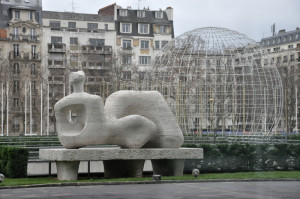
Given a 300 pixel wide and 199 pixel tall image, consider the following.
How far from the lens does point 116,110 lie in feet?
83.5

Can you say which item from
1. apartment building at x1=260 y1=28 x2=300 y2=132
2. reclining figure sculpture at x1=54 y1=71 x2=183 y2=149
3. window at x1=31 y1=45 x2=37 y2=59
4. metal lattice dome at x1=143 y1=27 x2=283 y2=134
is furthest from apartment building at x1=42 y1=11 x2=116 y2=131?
reclining figure sculpture at x1=54 y1=71 x2=183 y2=149

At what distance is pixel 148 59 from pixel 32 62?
15.5 metres

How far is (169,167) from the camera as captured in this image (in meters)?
26.1

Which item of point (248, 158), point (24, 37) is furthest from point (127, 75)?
point (248, 158)

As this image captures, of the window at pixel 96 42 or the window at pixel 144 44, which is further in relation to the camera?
the window at pixel 144 44

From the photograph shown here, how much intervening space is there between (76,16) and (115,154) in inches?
2367

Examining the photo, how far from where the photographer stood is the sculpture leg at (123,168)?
2553cm

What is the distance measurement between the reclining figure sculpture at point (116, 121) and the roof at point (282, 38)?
7228cm

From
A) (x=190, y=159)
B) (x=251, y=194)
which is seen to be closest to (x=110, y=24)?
(x=190, y=159)

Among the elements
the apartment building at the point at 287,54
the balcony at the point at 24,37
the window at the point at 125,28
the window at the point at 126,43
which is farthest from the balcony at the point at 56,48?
the apartment building at the point at 287,54

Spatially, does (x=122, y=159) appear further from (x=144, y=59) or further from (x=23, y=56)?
(x=144, y=59)

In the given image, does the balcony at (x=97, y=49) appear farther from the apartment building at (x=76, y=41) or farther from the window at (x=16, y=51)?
the window at (x=16, y=51)

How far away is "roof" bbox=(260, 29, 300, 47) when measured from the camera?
9597 cm

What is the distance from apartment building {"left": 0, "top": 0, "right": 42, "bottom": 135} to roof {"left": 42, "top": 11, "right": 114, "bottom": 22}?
156 centimetres
